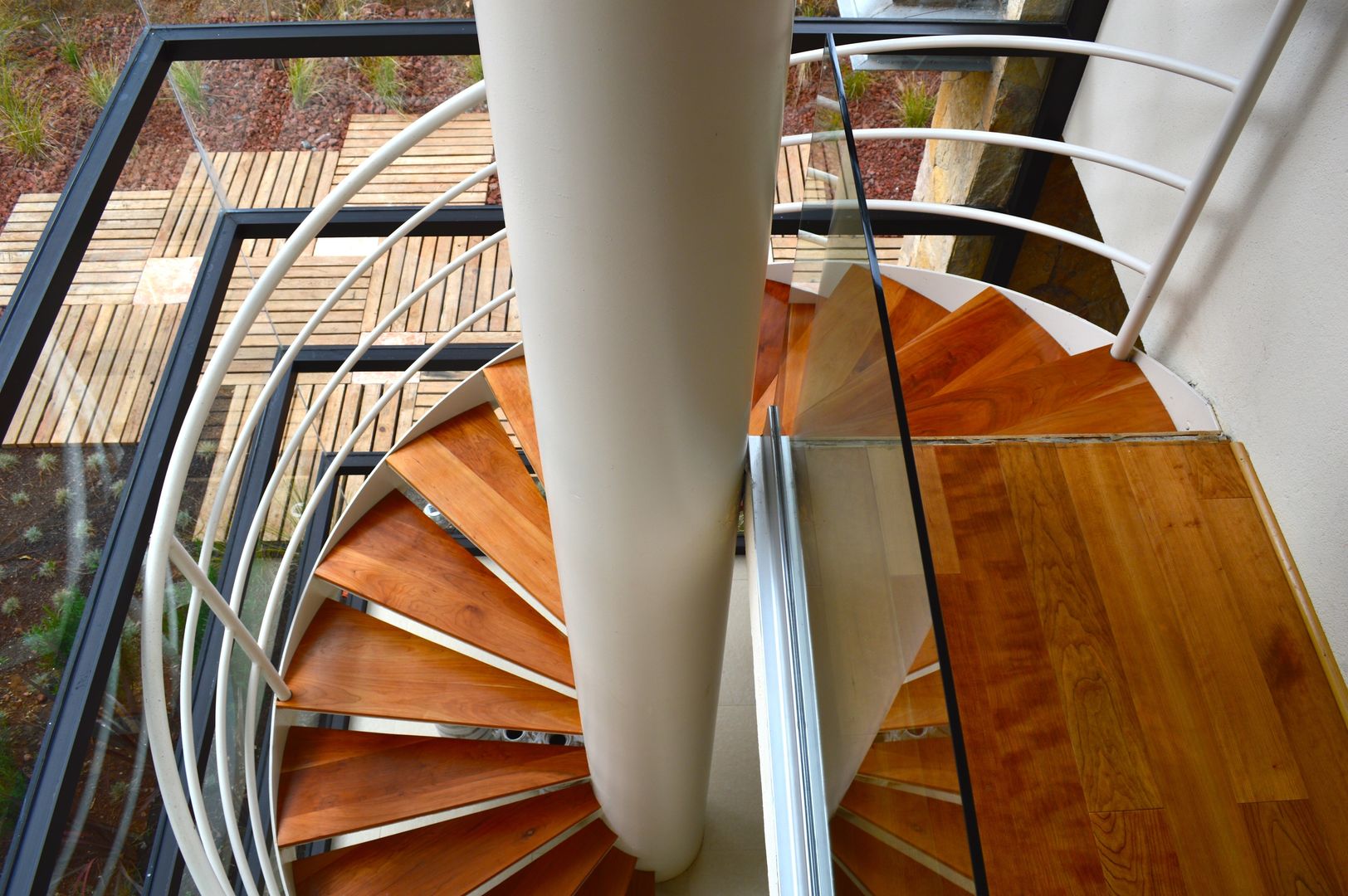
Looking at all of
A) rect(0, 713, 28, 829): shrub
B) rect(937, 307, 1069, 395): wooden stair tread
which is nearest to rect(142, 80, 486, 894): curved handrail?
rect(0, 713, 28, 829): shrub

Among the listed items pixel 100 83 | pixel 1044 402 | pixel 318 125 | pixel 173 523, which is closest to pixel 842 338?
pixel 1044 402

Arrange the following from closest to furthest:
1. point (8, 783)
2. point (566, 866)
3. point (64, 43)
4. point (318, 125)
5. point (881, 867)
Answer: point (881, 867)
point (8, 783)
point (64, 43)
point (566, 866)
point (318, 125)

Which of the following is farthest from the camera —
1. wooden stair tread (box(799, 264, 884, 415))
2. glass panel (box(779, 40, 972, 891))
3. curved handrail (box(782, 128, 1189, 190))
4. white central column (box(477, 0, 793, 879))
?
curved handrail (box(782, 128, 1189, 190))

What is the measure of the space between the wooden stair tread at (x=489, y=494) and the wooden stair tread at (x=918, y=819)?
146cm

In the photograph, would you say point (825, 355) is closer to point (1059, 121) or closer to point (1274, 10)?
point (1274, 10)

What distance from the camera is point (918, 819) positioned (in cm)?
115

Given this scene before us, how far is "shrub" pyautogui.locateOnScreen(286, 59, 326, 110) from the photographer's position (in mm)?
3086

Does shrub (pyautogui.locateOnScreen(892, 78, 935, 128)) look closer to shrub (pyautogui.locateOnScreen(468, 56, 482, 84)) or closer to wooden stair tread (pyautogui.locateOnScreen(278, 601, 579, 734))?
shrub (pyautogui.locateOnScreen(468, 56, 482, 84))

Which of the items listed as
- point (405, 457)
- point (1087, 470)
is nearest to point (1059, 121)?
point (1087, 470)

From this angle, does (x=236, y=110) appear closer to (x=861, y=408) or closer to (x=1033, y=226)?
(x=1033, y=226)

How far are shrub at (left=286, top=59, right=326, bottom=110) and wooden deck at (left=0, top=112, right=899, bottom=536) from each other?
166 mm

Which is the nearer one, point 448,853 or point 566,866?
point 448,853

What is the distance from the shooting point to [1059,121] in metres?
3.20

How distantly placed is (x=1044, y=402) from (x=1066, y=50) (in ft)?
2.83
